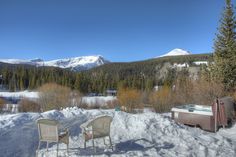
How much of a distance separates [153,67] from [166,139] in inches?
3727

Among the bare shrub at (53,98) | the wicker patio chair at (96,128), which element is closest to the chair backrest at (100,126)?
the wicker patio chair at (96,128)

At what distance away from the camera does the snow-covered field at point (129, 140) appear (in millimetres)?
5359

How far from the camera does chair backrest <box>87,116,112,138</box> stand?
16.9 feet

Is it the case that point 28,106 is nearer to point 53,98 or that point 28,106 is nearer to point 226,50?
point 53,98

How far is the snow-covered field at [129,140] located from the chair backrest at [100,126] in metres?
0.41

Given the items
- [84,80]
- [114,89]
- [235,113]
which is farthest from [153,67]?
[235,113]

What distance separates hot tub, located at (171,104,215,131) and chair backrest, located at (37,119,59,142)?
5.98 m

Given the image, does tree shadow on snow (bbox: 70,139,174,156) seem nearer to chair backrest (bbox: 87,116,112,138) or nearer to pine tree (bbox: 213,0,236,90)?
chair backrest (bbox: 87,116,112,138)

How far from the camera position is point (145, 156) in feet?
16.5

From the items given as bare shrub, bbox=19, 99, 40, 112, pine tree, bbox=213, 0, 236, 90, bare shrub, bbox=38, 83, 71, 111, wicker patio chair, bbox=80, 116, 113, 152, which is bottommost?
bare shrub, bbox=19, 99, 40, 112

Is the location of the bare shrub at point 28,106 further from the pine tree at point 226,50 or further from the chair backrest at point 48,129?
the chair backrest at point 48,129

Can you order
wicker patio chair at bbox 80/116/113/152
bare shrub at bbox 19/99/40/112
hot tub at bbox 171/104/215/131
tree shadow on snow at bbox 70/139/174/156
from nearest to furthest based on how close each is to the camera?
wicker patio chair at bbox 80/116/113/152 < tree shadow on snow at bbox 70/139/174/156 < hot tub at bbox 171/104/215/131 < bare shrub at bbox 19/99/40/112

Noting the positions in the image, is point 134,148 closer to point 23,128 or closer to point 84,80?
point 23,128

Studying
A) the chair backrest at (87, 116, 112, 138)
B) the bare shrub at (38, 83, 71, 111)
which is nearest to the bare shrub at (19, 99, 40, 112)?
the bare shrub at (38, 83, 71, 111)
